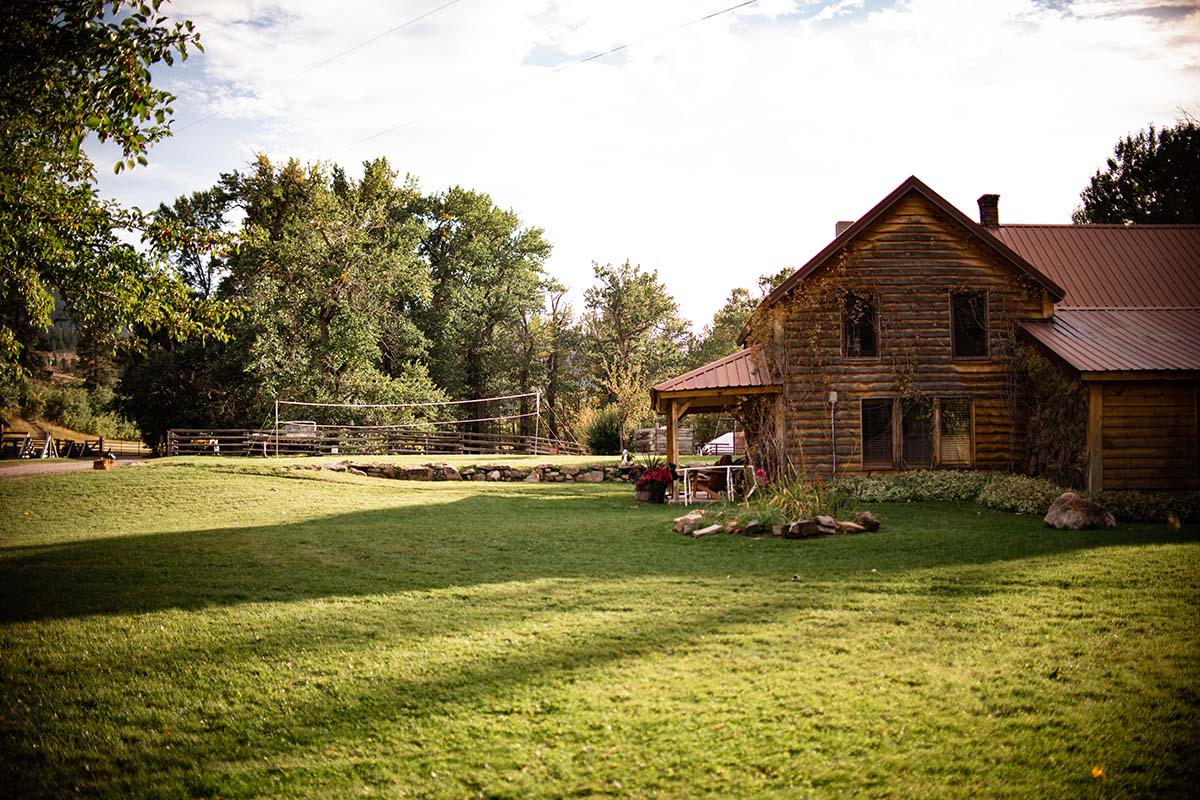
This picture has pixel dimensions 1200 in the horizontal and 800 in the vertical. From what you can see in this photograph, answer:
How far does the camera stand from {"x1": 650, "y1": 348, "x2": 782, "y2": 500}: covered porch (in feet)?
56.3

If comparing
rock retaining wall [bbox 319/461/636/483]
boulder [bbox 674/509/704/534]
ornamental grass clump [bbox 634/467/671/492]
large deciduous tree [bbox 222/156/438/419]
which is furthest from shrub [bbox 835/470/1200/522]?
large deciduous tree [bbox 222/156/438/419]

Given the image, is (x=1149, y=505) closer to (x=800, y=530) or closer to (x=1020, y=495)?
(x=1020, y=495)

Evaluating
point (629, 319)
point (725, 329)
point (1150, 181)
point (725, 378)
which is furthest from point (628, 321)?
point (725, 378)

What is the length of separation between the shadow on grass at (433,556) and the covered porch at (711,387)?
4.60 metres

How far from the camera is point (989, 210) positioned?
20703 mm

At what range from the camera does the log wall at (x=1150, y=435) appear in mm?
14750

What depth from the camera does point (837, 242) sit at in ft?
57.0

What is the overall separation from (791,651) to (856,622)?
1047mm

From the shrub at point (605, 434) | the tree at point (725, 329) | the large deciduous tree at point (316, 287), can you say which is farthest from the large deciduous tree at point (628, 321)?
the shrub at point (605, 434)

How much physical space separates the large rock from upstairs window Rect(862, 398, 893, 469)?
578 centimetres

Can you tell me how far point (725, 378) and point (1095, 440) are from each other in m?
7.25

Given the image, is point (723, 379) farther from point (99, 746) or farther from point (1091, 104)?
point (99, 746)

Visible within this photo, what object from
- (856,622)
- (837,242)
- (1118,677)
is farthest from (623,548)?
(837,242)

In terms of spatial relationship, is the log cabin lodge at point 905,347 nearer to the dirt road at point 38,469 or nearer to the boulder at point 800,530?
the boulder at point 800,530
